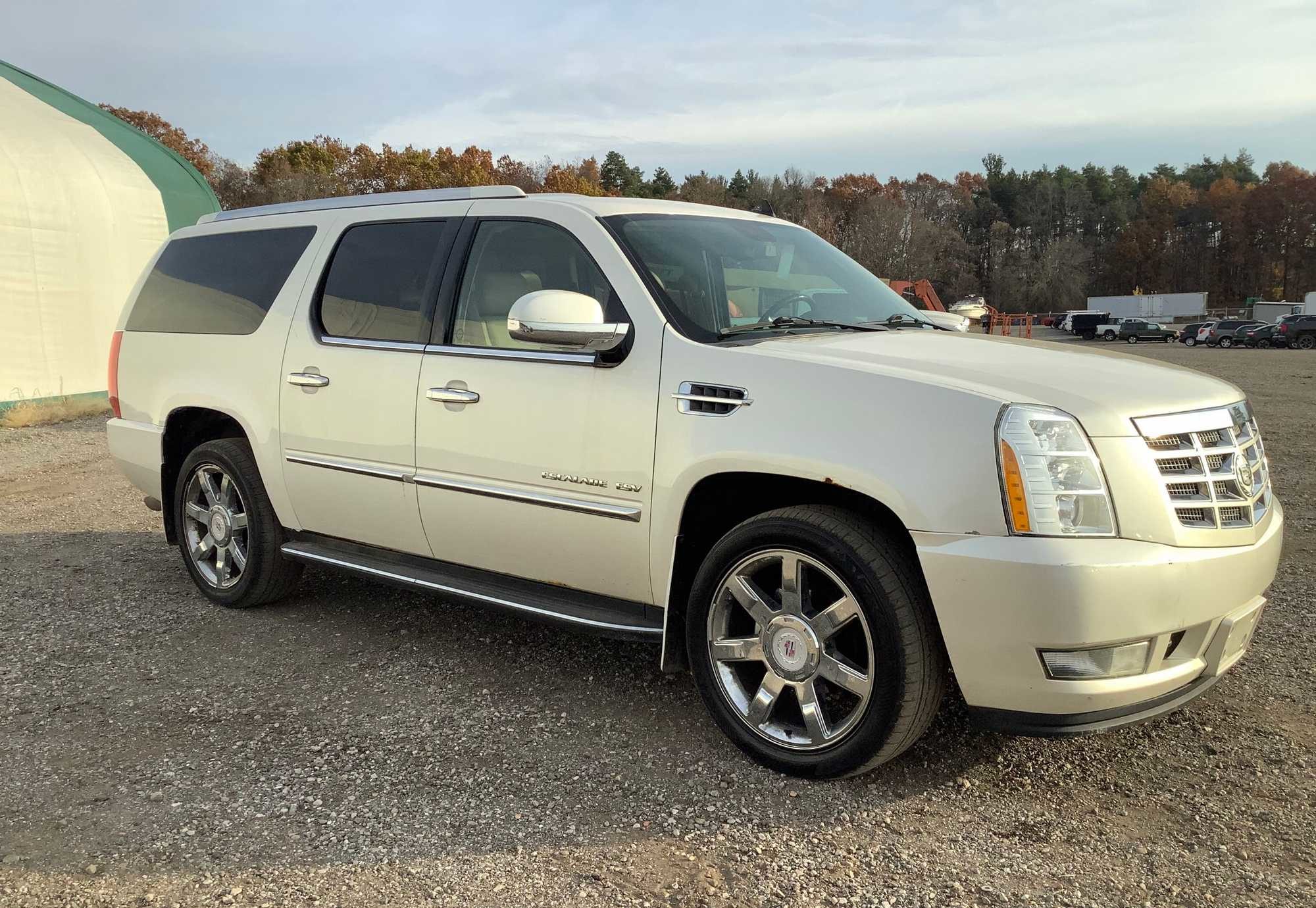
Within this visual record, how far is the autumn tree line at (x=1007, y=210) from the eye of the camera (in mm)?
73438

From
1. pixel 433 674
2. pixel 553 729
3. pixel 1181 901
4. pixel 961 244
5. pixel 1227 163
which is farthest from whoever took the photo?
pixel 1227 163

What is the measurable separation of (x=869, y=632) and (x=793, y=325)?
4.00 ft

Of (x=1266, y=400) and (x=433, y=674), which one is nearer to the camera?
(x=433, y=674)

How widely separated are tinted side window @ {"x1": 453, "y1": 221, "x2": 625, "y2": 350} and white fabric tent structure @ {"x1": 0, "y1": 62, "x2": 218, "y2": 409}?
13.2 m

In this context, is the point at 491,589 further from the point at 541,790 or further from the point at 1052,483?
the point at 1052,483

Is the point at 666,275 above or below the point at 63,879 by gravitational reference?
above

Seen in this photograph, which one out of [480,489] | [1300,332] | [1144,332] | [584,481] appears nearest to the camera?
[584,481]

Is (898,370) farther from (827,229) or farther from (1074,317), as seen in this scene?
(827,229)

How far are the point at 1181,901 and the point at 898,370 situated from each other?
1588mm

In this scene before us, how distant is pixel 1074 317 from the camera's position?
209 ft

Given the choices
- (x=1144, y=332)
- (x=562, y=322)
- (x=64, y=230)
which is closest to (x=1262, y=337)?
(x=1144, y=332)

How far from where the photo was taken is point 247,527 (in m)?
4.85

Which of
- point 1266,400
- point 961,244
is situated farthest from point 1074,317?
point 1266,400

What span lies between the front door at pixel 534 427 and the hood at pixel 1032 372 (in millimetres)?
565
